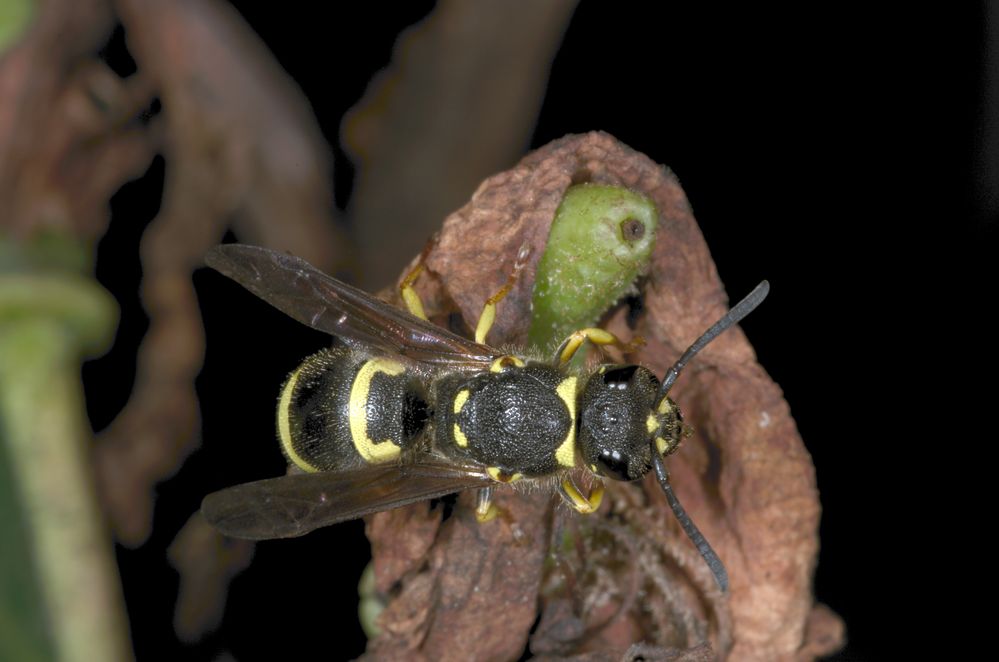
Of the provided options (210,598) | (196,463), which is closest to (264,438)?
A: (196,463)

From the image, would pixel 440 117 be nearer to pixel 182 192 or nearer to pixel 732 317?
pixel 182 192

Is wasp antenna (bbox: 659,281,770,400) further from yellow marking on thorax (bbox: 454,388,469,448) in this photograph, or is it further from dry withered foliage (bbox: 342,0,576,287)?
dry withered foliage (bbox: 342,0,576,287)

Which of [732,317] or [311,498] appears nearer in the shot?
[732,317]

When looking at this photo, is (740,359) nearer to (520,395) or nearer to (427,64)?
(520,395)

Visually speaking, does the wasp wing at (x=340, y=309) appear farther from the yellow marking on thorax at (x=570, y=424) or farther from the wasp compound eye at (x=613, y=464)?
the wasp compound eye at (x=613, y=464)

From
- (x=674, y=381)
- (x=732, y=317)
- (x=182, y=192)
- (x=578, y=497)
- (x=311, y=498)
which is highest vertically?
(x=182, y=192)

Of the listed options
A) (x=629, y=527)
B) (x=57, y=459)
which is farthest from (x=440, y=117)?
(x=57, y=459)
